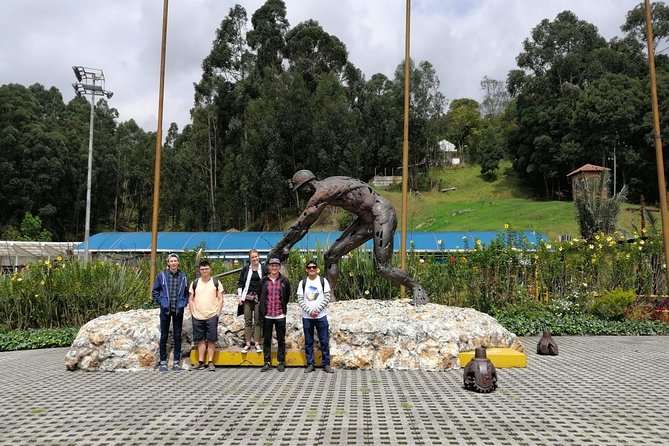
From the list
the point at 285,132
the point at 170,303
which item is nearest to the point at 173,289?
the point at 170,303

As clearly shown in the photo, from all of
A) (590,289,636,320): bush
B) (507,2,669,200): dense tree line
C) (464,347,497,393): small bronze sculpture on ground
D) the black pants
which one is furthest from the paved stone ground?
(507,2,669,200): dense tree line

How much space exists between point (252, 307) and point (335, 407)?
244 cm

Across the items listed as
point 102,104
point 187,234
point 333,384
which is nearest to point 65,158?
point 102,104

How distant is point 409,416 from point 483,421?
0.60 meters

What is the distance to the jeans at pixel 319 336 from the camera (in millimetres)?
6418

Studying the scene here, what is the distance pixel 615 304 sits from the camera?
1089cm

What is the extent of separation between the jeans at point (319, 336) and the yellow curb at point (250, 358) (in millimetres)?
323

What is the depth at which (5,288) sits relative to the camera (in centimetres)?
1012

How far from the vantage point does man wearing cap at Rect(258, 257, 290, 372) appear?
6.46 meters

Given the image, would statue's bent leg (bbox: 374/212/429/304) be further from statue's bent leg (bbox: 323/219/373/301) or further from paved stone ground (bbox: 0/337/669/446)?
paved stone ground (bbox: 0/337/669/446)

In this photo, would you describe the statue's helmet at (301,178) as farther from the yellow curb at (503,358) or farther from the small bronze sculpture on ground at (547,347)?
the small bronze sculpture on ground at (547,347)

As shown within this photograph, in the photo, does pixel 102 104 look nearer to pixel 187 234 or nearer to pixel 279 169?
pixel 279 169

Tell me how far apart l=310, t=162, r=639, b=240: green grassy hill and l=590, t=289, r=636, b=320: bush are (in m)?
14.0

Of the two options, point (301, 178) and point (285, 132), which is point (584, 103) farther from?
point (301, 178)
